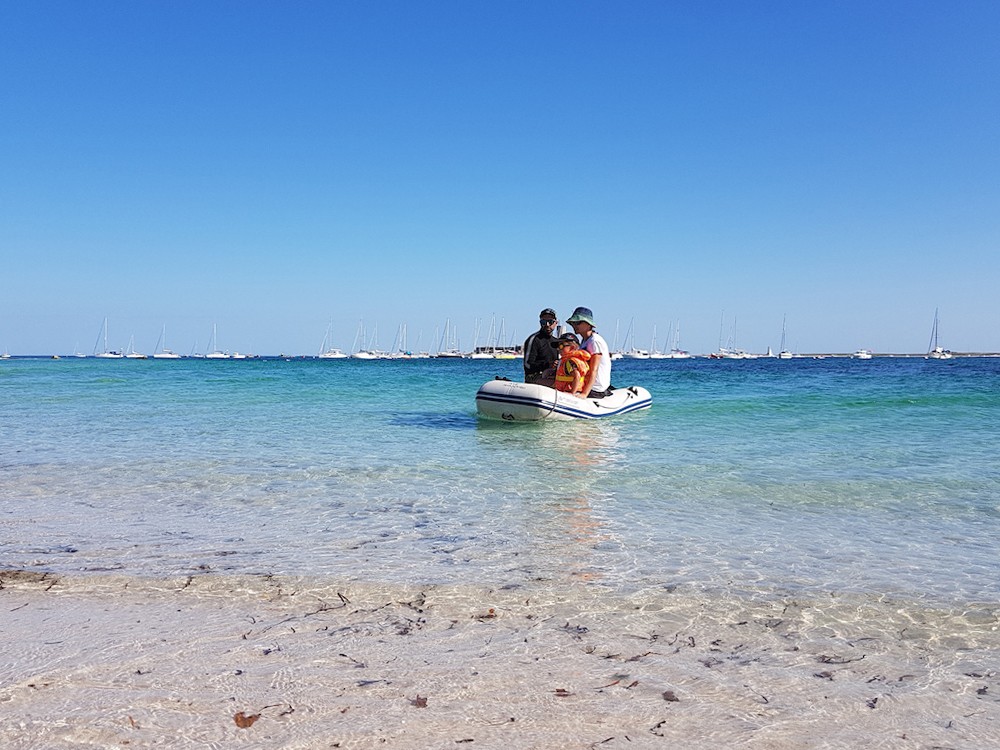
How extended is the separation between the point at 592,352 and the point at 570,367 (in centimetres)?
56

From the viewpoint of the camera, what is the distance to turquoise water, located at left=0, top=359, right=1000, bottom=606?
460 cm

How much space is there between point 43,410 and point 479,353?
4647 inches

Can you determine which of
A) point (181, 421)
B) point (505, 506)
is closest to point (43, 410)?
point (181, 421)

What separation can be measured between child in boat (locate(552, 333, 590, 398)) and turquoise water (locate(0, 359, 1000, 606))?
0.88 m

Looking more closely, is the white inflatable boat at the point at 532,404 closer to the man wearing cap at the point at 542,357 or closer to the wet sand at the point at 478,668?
the man wearing cap at the point at 542,357

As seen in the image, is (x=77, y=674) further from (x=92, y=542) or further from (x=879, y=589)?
(x=879, y=589)

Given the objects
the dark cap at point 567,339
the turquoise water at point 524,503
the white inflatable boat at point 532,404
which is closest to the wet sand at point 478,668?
the turquoise water at point 524,503

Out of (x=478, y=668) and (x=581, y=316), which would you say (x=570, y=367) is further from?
(x=478, y=668)

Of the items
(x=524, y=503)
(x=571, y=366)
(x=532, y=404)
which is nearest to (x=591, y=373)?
(x=571, y=366)

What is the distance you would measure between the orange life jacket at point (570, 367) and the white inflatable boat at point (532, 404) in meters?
0.45

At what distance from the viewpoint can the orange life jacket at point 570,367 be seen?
14141 millimetres

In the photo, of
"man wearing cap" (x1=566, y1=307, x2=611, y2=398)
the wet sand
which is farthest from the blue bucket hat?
the wet sand

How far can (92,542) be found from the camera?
17.0 ft

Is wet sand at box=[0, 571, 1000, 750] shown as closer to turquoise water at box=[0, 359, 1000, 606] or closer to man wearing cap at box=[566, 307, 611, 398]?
turquoise water at box=[0, 359, 1000, 606]
